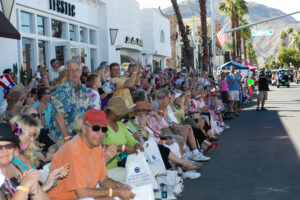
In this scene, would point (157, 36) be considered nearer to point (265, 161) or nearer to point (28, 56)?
point (28, 56)

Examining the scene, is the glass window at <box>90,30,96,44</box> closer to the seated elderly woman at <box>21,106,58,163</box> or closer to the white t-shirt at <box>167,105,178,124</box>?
the white t-shirt at <box>167,105,178,124</box>

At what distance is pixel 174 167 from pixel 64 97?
8.31 feet

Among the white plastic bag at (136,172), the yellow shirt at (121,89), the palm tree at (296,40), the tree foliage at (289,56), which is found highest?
the palm tree at (296,40)

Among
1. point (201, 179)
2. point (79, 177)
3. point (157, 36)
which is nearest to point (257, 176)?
point (201, 179)

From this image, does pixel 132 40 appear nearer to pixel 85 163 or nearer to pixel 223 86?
pixel 223 86

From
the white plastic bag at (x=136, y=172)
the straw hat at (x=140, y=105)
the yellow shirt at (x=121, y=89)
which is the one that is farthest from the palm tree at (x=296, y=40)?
the white plastic bag at (x=136, y=172)

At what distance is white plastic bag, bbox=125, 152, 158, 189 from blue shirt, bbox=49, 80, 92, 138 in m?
1.07

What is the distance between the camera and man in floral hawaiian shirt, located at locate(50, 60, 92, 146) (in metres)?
6.07

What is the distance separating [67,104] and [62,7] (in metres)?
10.8

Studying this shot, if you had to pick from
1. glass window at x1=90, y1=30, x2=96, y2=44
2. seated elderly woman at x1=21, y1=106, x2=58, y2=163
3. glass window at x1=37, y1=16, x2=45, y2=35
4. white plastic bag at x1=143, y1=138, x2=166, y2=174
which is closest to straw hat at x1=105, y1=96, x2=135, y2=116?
white plastic bag at x1=143, y1=138, x2=166, y2=174

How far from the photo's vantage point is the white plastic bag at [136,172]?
214 inches

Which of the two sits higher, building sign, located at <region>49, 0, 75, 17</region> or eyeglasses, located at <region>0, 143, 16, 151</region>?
building sign, located at <region>49, 0, 75, 17</region>

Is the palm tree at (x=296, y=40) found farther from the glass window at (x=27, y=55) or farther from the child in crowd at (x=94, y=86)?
the child in crowd at (x=94, y=86)

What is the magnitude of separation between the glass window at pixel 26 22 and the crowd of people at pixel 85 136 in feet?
10.6
